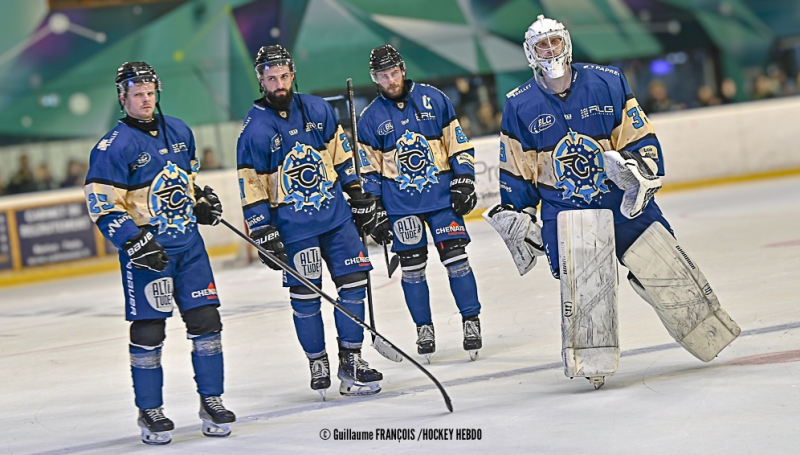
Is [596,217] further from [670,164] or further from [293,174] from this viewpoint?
[670,164]

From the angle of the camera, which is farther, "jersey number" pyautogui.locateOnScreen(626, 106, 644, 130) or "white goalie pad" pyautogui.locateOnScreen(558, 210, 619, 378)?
"jersey number" pyautogui.locateOnScreen(626, 106, 644, 130)

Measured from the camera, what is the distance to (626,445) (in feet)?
10.9

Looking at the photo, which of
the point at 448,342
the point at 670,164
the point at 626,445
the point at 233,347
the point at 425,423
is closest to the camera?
the point at 626,445

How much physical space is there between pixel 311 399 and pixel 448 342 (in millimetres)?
1154

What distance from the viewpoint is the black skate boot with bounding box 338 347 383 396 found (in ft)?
15.4

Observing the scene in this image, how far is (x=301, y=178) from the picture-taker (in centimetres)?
468

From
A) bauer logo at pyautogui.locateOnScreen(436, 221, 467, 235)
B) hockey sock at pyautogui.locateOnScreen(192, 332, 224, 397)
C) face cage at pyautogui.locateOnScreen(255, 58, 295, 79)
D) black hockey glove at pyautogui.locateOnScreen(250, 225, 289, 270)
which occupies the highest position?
face cage at pyautogui.locateOnScreen(255, 58, 295, 79)

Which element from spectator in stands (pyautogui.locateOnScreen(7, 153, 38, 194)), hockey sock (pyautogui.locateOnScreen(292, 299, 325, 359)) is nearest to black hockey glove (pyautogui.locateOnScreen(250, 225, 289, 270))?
hockey sock (pyautogui.locateOnScreen(292, 299, 325, 359))

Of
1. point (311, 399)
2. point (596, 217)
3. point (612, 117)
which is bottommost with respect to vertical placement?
point (311, 399)

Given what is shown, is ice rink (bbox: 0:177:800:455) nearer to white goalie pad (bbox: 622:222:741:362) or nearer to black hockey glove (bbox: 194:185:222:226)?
white goalie pad (bbox: 622:222:741:362)

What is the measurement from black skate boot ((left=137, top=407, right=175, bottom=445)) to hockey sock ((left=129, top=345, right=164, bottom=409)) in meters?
0.03

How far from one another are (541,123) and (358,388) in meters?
1.36

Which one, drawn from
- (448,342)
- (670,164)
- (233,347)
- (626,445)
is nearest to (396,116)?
(448,342)

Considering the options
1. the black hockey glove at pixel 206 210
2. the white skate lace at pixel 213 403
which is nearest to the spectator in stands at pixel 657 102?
the black hockey glove at pixel 206 210
